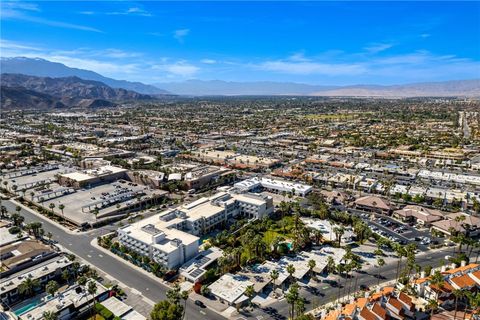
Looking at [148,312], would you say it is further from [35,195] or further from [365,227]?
[35,195]

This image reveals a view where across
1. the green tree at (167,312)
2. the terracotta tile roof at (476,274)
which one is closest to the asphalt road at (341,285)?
the terracotta tile roof at (476,274)

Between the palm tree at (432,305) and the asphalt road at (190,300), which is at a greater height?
the palm tree at (432,305)

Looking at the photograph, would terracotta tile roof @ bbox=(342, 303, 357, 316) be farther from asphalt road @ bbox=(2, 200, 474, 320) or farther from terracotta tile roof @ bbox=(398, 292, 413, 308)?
terracotta tile roof @ bbox=(398, 292, 413, 308)

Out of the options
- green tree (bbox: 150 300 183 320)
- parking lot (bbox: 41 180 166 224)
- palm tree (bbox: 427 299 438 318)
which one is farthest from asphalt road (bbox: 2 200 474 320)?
parking lot (bbox: 41 180 166 224)

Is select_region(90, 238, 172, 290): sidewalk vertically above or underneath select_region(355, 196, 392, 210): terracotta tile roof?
underneath

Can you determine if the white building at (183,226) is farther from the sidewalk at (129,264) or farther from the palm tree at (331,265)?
the palm tree at (331,265)


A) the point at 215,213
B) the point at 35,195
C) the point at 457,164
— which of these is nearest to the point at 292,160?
the point at 457,164

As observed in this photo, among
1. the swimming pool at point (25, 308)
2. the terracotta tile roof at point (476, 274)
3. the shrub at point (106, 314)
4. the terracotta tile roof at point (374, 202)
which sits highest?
the terracotta tile roof at point (374, 202)

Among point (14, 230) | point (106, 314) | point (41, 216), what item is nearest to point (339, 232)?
point (106, 314)
